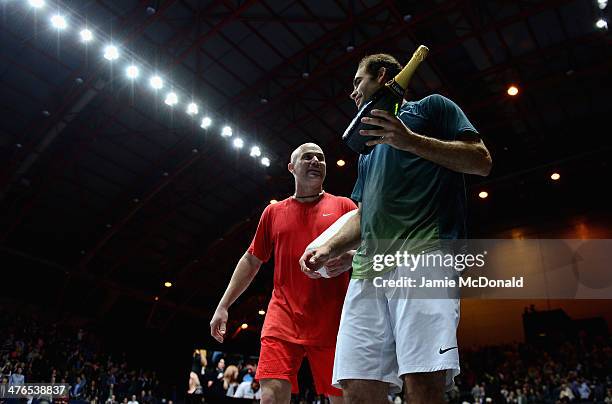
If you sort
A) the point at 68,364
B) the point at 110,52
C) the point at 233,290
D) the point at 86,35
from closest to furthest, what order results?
the point at 233,290 → the point at 86,35 → the point at 110,52 → the point at 68,364

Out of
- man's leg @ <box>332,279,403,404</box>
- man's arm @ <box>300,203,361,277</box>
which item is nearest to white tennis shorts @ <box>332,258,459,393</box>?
man's leg @ <box>332,279,403,404</box>

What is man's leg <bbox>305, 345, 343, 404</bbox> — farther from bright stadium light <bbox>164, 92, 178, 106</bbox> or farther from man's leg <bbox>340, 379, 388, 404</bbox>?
bright stadium light <bbox>164, 92, 178, 106</bbox>

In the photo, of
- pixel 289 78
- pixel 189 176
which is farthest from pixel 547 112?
pixel 189 176

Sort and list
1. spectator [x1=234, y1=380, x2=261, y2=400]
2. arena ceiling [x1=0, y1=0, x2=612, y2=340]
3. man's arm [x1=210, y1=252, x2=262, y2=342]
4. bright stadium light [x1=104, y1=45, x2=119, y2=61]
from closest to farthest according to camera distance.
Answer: man's arm [x1=210, y1=252, x2=262, y2=342] < bright stadium light [x1=104, y1=45, x2=119, y2=61] < arena ceiling [x1=0, y1=0, x2=612, y2=340] < spectator [x1=234, y1=380, x2=261, y2=400]

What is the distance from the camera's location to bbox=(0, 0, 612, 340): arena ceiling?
14.1 meters

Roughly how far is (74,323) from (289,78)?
15488 mm

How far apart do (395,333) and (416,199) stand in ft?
1.69

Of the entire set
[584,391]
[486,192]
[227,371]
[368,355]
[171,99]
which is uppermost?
[486,192]

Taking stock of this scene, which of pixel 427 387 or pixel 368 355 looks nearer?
pixel 427 387

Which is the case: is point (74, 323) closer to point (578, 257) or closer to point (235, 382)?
point (235, 382)

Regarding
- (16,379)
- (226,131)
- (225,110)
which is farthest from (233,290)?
(225,110)

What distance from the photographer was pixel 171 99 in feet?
48.9

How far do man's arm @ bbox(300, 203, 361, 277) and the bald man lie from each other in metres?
0.79

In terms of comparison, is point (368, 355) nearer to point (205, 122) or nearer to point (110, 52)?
point (110, 52)
